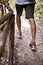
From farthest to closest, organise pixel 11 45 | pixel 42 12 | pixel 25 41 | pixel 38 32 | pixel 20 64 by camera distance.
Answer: pixel 42 12, pixel 38 32, pixel 25 41, pixel 20 64, pixel 11 45

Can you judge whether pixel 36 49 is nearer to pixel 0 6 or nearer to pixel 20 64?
pixel 20 64

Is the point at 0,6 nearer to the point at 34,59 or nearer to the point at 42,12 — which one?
the point at 34,59

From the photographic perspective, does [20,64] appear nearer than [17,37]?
Yes

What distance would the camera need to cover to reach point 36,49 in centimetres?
485

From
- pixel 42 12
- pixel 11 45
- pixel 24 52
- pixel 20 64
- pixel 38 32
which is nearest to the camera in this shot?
pixel 11 45

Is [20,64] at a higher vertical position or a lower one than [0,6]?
lower

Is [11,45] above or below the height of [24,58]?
above

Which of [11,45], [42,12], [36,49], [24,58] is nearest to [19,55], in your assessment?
[24,58]

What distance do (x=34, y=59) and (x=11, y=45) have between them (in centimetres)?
80

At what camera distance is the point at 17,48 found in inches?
194

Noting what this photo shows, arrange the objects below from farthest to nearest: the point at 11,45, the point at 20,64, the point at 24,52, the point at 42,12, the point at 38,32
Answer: the point at 42,12 → the point at 38,32 → the point at 24,52 → the point at 20,64 → the point at 11,45

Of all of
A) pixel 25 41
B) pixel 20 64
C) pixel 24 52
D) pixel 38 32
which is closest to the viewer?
pixel 20 64

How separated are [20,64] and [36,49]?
894 mm

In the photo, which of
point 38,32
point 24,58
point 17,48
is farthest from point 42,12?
point 24,58
